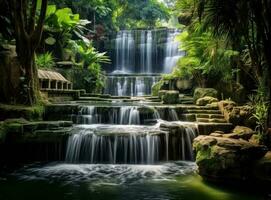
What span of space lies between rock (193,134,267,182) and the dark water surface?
0.39 m

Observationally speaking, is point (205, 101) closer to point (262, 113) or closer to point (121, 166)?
point (262, 113)

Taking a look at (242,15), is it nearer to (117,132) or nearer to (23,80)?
(117,132)

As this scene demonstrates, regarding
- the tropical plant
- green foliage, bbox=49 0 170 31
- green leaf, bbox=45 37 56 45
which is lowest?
green leaf, bbox=45 37 56 45

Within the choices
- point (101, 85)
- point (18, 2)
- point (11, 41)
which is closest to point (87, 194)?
point (18, 2)

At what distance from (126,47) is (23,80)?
49.2 ft

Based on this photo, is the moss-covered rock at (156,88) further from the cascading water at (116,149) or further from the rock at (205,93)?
the cascading water at (116,149)

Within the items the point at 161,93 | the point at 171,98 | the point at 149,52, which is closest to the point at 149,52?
the point at 149,52

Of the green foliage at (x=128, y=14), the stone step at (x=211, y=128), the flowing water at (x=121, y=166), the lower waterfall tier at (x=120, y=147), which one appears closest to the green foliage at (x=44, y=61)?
the flowing water at (x=121, y=166)

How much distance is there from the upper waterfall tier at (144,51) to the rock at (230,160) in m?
16.4

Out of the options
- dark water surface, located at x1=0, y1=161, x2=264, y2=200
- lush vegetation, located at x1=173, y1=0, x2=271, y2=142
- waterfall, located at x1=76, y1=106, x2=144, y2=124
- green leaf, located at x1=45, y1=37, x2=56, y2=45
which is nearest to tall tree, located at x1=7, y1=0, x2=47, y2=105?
waterfall, located at x1=76, y1=106, x2=144, y2=124

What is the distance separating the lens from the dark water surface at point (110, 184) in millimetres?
6759

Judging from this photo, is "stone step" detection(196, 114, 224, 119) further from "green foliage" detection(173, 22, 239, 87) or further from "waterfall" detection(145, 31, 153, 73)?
"waterfall" detection(145, 31, 153, 73)

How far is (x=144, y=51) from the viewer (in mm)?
25438

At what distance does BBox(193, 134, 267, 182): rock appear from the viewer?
749 centimetres
